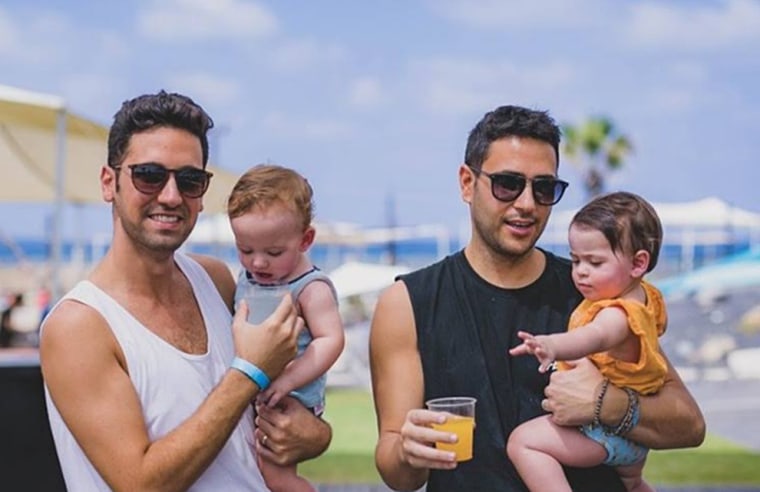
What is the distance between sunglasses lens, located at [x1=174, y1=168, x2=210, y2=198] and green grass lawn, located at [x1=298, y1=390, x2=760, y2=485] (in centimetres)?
738

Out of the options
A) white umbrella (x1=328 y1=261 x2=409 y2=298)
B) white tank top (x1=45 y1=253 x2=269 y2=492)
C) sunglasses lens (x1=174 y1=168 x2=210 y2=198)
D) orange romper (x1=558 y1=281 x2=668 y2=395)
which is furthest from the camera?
white umbrella (x1=328 y1=261 x2=409 y2=298)

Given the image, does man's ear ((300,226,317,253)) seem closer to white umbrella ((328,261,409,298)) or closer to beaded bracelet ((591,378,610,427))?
beaded bracelet ((591,378,610,427))

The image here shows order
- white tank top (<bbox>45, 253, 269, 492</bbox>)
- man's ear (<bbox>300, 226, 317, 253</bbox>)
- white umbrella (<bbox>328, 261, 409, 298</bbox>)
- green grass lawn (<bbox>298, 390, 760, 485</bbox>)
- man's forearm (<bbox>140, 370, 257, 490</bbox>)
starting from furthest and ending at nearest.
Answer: white umbrella (<bbox>328, 261, 409, 298</bbox>)
green grass lawn (<bbox>298, 390, 760, 485</bbox>)
man's ear (<bbox>300, 226, 317, 253</bbox>)
white tank top (<bbox>45, 253, 269, 492</bbox>)
man's forearm (<bbox>140, 370, 257, 490</bbox>)

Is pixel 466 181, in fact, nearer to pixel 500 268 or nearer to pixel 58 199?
pixel 500 268

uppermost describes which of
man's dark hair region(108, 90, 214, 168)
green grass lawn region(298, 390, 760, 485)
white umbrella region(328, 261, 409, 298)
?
man's dark hair region(108, 90, 214, 168)

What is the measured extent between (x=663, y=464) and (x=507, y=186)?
904 centimetres

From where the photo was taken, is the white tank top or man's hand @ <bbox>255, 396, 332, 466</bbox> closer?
the white tank top

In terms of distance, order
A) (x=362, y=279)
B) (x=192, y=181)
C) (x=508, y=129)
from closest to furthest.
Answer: (x=192, y=181) → (x=508, y=129) → (x=362, y=279)

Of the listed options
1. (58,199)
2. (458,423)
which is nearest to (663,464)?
(58,199)

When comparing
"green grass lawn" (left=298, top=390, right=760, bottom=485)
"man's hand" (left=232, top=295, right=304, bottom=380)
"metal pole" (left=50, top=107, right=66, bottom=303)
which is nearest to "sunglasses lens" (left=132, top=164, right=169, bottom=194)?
"man's hand" (left=232, top=295, right=304, bottom=380)

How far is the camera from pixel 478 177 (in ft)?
10.2

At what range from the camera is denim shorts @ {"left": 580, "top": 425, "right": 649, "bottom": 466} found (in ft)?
9.91

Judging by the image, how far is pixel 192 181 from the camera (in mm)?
2900

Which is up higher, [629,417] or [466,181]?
[466,181]
